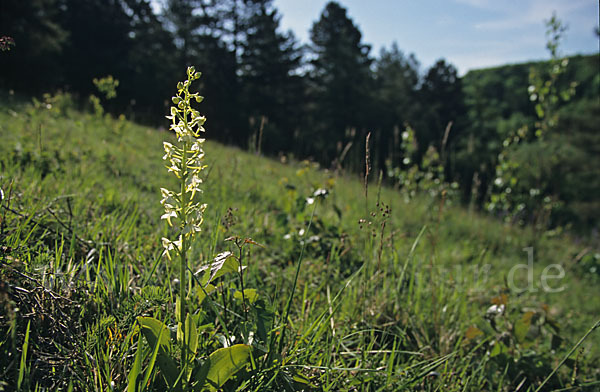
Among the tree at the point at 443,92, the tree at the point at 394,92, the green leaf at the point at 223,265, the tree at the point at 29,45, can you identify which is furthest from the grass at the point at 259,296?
the tree at the point at 443,92

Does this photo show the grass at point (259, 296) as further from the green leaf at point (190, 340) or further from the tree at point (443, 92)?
the tree at point (443, 92)

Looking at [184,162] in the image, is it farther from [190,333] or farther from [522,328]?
[522,328]

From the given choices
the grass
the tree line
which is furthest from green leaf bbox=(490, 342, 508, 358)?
the tree line

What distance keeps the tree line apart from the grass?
941 centimetres

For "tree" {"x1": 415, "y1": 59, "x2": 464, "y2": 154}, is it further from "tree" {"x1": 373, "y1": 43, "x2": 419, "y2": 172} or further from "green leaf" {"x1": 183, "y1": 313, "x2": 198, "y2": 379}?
"green leaf" {"x1": 183, "y1": 313, "x2": 198, "y2": 379}

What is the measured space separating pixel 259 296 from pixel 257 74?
809 inches

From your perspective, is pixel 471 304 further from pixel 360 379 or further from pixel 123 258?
pixel 123 258

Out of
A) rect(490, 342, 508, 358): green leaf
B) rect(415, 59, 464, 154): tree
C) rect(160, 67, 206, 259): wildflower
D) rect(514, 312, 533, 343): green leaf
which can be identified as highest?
rect(415, 59, 464, 154): tree

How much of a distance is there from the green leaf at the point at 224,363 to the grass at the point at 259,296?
0.09m

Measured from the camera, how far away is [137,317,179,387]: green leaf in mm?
837

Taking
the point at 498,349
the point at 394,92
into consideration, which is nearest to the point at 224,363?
the point at 498,349

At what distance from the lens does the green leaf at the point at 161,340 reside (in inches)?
33.0

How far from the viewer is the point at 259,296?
1.29 meters

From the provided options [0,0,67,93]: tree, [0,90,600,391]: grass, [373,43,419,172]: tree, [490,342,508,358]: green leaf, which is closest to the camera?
[0,90,600,391]: grass
